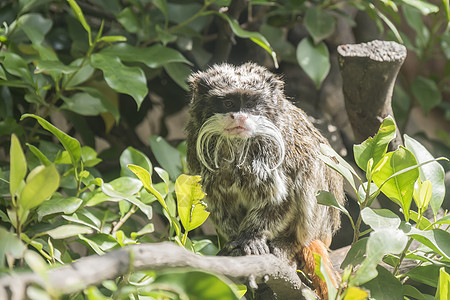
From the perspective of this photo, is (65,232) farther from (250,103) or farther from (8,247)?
(250,103)

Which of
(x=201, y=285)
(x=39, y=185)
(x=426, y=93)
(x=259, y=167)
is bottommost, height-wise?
(x=426, y=93)

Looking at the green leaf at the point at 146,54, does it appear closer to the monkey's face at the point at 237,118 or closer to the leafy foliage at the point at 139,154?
the leafy foliage at the point at 139,154

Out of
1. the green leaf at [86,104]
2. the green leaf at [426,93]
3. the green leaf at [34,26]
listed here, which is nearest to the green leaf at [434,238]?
the green leaf at [86,104]

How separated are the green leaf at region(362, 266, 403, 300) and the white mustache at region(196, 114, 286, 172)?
0.54 metres

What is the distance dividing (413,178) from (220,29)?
5.33 ft

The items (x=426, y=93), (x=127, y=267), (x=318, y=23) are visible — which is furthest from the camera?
(x=426, y=93)

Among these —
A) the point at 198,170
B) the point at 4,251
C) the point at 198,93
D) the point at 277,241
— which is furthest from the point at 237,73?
the point at 4,251

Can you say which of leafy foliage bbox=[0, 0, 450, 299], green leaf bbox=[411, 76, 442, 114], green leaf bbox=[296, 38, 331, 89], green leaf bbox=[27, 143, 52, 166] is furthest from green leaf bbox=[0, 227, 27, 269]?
green leaf bbox=[411, 76, 442, 114]

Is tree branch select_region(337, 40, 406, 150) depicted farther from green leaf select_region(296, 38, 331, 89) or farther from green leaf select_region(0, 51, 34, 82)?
green leaf select_region(0, 51, 34, 82)

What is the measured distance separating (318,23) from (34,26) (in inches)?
52.3

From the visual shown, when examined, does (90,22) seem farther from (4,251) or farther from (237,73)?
(4,251)

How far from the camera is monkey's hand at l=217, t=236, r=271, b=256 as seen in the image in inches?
78.0

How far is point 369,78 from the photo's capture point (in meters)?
2.20

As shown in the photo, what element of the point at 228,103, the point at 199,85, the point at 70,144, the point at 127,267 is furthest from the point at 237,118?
the point at 127,267
